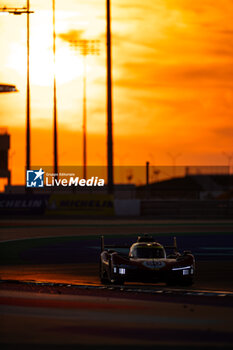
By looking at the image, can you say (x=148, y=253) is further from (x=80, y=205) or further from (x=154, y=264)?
(x=80, y=205)

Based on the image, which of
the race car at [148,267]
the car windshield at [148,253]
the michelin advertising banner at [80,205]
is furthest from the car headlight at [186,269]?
the michelin advertising banner at [80,205]

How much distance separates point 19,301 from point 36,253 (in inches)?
589

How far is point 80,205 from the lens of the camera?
60438 millimetres

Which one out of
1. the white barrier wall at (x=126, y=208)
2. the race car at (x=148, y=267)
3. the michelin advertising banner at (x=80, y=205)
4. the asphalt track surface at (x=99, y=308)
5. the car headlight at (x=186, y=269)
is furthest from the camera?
the white barrier wall at (x=126, y=208)

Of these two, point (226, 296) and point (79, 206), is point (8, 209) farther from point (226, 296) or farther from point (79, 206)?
point (226, 296)

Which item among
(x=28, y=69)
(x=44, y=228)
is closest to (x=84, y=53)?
(x=28, y=69)

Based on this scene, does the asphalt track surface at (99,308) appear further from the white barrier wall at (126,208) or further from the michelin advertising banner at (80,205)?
the white barrier wall at (126,208)

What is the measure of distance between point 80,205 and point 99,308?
45.1 metres

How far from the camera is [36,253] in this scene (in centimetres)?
3148

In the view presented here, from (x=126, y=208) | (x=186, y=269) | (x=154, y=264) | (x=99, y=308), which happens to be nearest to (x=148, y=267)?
(x=154, y=264)

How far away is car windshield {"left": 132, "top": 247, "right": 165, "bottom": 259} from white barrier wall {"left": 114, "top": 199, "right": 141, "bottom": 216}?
133 feet

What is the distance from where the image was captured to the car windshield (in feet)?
65.7

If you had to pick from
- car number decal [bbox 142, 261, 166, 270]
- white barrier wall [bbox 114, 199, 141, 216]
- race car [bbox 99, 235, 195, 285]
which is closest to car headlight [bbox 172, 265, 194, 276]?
race car [bbox 99, 235, 195, 285]

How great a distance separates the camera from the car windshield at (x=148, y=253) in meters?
20.0
